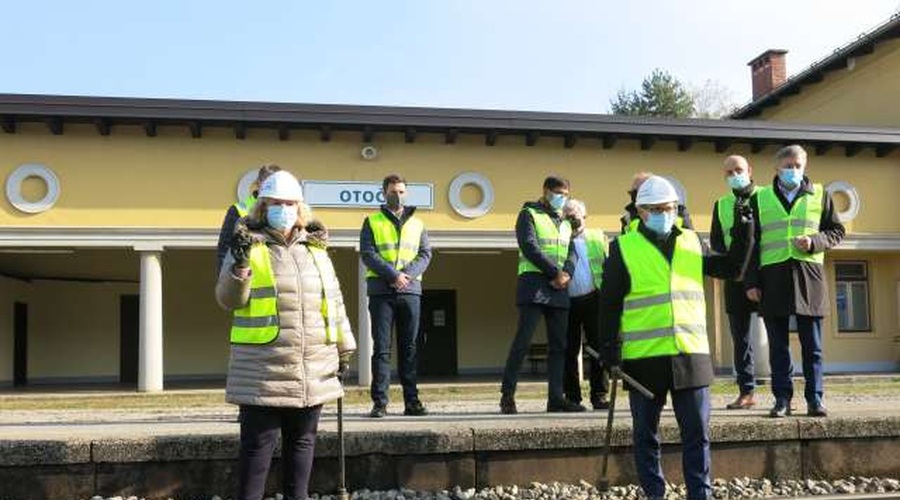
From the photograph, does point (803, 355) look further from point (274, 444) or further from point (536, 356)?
point (536, 356)

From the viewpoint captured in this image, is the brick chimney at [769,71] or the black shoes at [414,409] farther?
the brick chimney at [769,71]

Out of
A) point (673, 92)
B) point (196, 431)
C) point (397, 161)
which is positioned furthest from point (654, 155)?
point (673, 92)

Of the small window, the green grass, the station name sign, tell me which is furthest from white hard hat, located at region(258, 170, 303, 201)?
the small window

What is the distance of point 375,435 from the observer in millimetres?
5977

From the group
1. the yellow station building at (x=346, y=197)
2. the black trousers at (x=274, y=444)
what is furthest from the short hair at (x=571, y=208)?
the yellow station building at (x=346, y=197)

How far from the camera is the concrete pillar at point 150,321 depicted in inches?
739

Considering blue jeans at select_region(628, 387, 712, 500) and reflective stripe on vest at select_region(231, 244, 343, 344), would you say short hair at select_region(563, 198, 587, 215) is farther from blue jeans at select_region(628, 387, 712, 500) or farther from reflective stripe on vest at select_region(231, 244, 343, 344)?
reflective stripe on vest at select_region(231, 244, 343, 344)

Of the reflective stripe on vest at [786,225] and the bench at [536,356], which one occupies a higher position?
the reflective stripe on vest at [786,225]

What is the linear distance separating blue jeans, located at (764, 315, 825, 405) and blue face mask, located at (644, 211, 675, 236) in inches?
78.5

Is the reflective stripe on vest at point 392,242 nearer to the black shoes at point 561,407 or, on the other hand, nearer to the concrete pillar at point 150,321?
the black shoes at point 561,407

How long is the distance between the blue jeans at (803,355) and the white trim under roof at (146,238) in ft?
43.0

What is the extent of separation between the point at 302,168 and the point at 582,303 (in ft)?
39.5

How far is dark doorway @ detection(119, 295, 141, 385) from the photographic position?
24.0m

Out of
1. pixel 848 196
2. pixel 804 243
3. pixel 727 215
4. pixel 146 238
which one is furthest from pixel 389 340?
pixel 848 196
